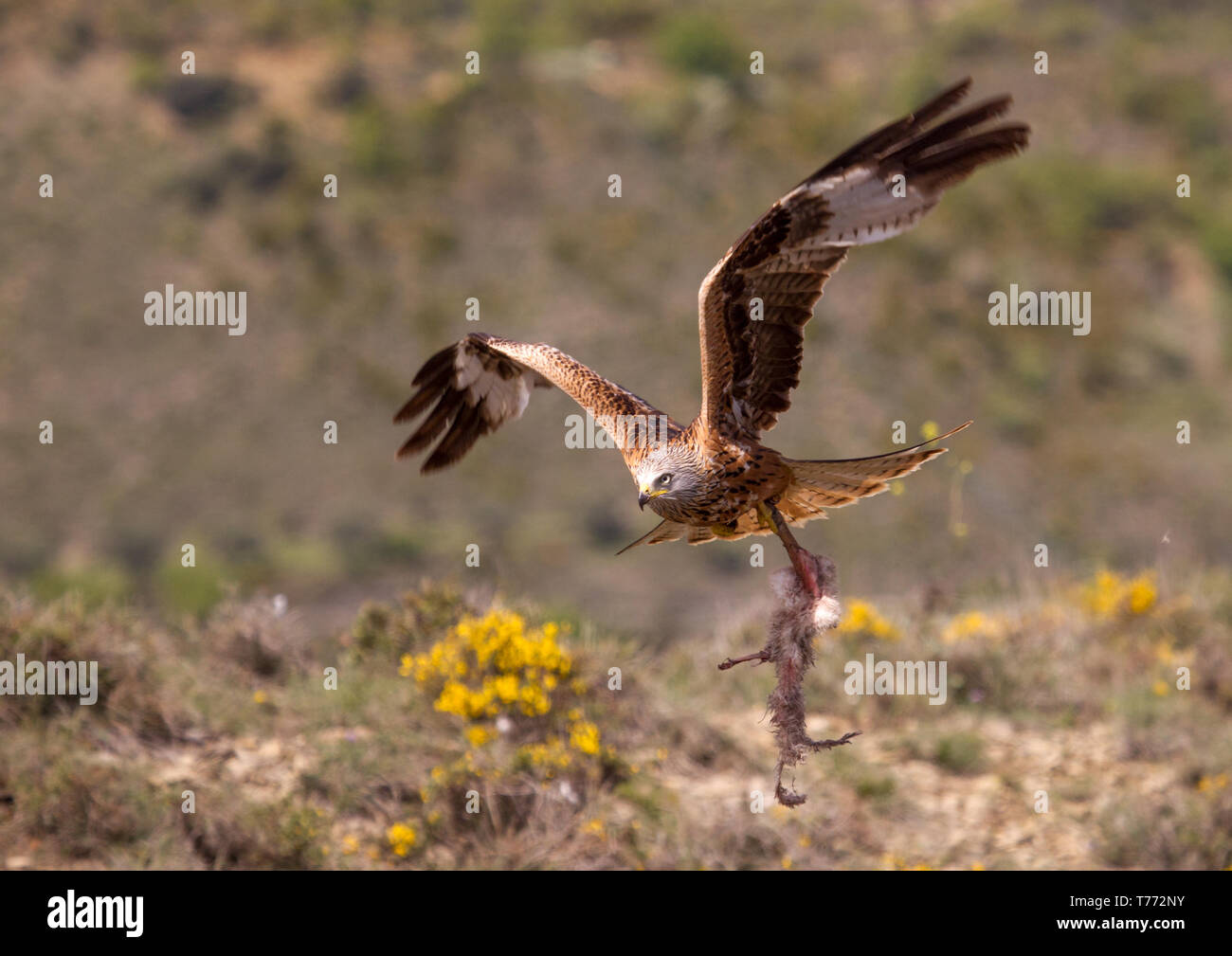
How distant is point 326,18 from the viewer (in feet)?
148

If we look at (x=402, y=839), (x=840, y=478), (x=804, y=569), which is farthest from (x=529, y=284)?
(x=804, y=569)

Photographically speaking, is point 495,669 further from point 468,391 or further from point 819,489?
point 819,489

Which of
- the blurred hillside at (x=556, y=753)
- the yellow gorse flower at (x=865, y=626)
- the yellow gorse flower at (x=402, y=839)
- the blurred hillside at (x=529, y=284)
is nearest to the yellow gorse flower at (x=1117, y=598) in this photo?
the blurred hillside at (x=556, y=753)

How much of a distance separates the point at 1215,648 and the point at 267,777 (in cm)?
734

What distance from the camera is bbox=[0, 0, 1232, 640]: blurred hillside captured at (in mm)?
33469

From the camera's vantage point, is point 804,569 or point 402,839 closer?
point 804,569

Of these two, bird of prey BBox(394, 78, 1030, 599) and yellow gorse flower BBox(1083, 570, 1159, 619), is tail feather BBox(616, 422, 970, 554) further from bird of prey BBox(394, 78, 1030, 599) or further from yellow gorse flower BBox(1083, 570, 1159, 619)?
yellow gorse flower BBox(1083, 570, 1159, 619)

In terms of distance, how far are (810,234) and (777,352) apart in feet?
2.31

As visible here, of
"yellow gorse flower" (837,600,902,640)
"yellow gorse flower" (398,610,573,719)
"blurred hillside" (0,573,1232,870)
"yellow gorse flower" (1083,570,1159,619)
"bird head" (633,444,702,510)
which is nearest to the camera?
"bird head" (633,444,702,510)

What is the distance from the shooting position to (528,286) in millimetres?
38375

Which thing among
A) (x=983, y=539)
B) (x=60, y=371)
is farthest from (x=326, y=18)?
(x=983, y=539)

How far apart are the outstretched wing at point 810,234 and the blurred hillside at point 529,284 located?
2080 cm

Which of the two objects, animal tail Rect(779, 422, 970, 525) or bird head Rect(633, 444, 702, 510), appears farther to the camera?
bird head Rect(633, 444, 702, 510)

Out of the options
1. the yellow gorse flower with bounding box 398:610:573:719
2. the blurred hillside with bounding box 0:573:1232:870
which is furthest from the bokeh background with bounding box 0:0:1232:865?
the yellow gorse flower with bounding box 398:610:573:719
